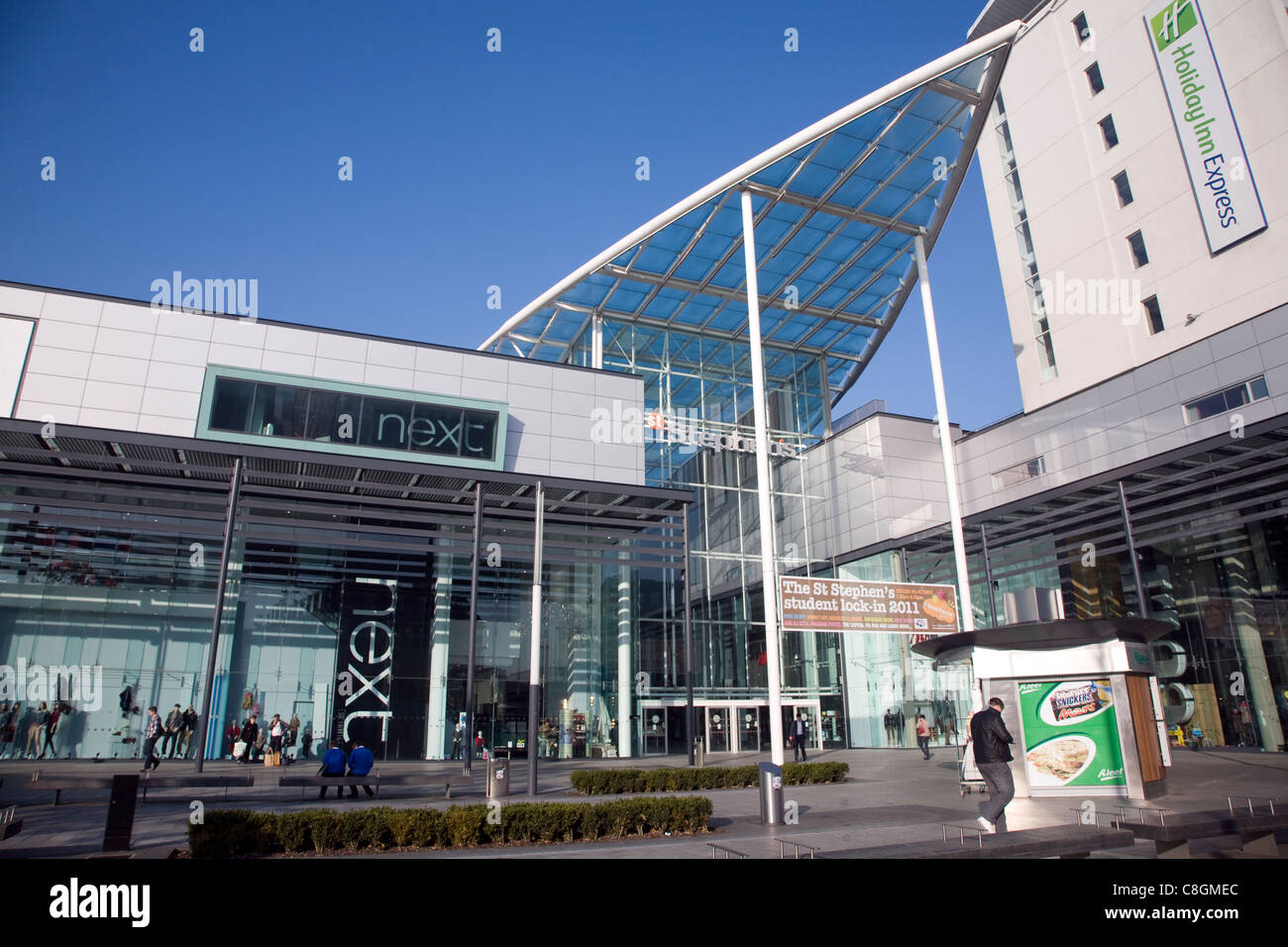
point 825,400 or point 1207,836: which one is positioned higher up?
point 825,400

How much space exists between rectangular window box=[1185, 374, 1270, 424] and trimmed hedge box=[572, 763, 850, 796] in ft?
58.4

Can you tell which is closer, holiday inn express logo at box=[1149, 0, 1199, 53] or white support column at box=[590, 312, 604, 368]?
holiday inn express logo at box=[1149, 0, 1199, 53]

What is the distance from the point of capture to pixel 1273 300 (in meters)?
→ 27.4

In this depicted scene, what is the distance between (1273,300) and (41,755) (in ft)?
139

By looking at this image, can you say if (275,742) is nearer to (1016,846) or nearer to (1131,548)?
(1016,846)

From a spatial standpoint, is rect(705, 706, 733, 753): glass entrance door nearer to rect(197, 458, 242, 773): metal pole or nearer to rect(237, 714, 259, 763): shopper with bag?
rect(237, 714, 259, 763): shopper with bag

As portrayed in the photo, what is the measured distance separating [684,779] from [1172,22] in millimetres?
35741

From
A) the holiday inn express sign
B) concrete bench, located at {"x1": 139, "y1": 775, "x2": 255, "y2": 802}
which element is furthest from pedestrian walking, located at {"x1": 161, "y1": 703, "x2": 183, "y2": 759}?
the holiday inn express sign

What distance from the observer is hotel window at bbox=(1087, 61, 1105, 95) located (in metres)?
35.9

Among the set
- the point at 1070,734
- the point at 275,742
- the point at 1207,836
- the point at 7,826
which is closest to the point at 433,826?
the point at 7,826
